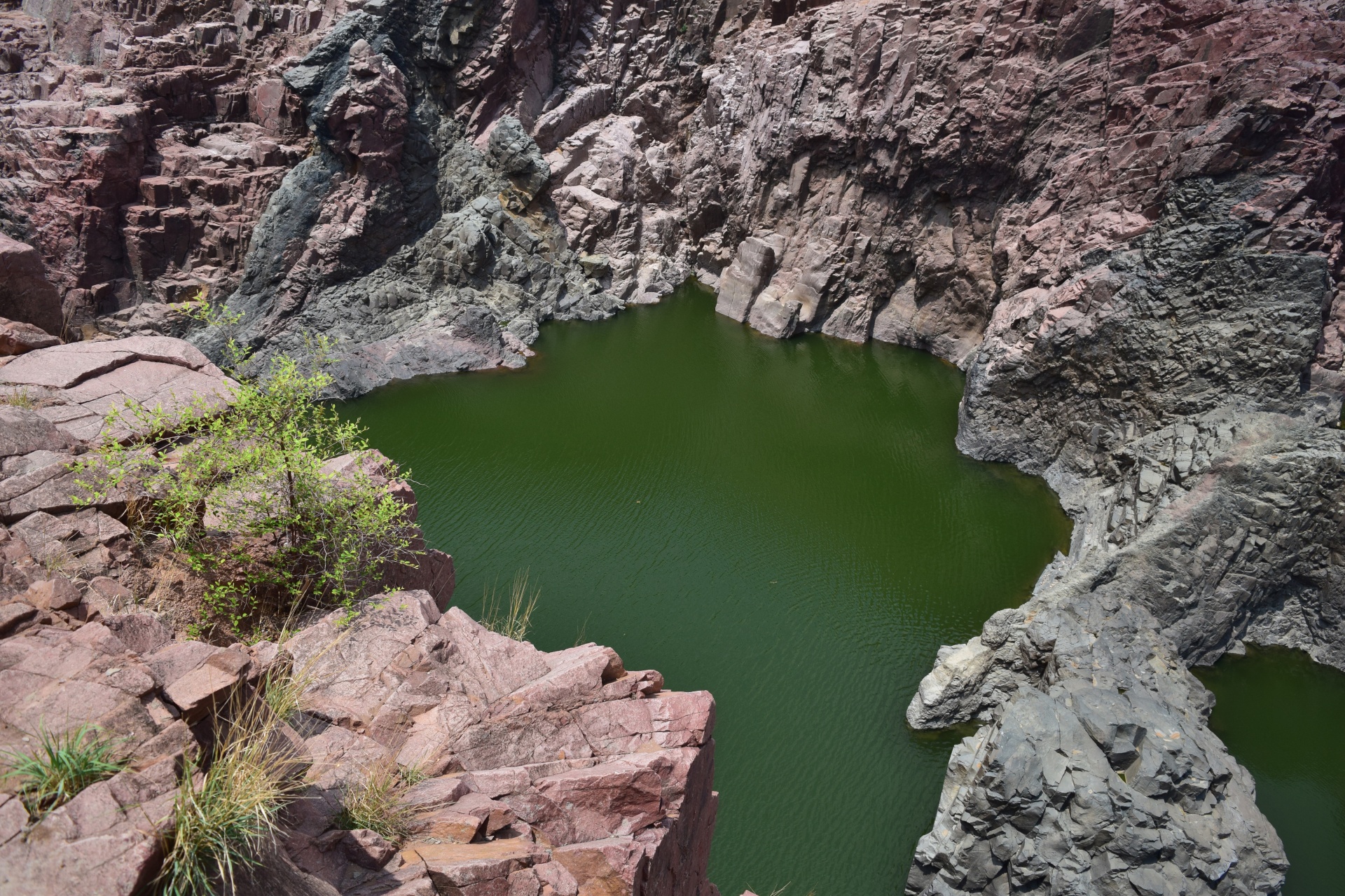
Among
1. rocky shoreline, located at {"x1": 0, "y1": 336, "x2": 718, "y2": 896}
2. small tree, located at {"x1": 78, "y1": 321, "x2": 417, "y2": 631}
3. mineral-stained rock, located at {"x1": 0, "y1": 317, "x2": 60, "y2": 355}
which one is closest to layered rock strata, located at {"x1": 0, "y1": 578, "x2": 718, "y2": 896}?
rocky shoreline, located at {"x1": 0, "y1": 336, "x2": 718, "y2": 896}

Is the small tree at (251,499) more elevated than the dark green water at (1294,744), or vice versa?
the small tree at (251,499)

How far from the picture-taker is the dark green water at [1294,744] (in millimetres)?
11742

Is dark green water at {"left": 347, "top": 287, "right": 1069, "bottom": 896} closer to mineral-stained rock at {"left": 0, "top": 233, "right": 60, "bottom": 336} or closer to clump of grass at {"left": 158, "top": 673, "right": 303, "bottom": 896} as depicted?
clump of grass at {"left": 158, "top": 673, "right": 303, "bottom": 896}

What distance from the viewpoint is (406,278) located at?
97.5 feet

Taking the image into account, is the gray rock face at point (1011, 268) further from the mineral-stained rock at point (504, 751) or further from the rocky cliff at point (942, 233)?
the mineral-stained rock at point (504, 751)

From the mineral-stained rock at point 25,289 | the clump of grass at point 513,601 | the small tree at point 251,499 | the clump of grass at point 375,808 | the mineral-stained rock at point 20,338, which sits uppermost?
the mineral-stained rock at point 25,289

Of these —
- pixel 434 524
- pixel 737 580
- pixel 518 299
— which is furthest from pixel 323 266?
pixel 737 580

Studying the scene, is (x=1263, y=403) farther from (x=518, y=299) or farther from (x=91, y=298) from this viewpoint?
→ (x=91, y=298)

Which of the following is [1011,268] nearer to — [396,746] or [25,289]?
[396,746]

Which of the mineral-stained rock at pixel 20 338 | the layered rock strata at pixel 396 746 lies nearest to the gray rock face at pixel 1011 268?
the layered rock strata at pixel 396 746

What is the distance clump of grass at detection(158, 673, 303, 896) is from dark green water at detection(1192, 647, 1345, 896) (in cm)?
1370

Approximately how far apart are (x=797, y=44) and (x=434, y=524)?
24.8 metres

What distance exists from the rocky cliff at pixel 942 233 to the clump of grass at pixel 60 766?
950 centimetres

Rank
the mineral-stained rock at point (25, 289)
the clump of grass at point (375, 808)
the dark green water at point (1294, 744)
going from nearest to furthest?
the clump of grass at point (375, 808), the mineral-stained rock at point (25, 289), the dark green water at point (1294, 744)
